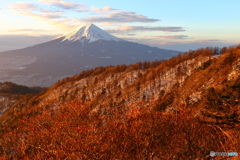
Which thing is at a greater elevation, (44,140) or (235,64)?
(235,64)

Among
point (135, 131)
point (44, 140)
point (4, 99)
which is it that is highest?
point (135, 131)

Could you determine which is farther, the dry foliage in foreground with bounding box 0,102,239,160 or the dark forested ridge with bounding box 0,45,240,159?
the dark forested ridge with bounding box 0,45,240,159

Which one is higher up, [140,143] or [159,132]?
[159,132]

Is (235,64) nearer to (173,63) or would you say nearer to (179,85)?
(179,85)

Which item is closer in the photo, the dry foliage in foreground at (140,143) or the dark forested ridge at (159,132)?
the dry foliage in foreground at (140,143)

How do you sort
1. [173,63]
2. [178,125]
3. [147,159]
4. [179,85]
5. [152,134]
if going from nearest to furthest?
1. [147,159]
2. [152,134]
3. [178,125]
4. [179,85]
5. [173,63]

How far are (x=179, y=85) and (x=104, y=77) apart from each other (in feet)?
69.3

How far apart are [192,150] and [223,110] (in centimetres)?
466

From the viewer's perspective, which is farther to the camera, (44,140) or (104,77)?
(104,77)

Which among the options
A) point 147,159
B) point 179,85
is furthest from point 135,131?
point 179,85

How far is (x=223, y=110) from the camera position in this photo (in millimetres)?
11922

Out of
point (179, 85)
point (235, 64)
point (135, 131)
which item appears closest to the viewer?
point (135, 131)

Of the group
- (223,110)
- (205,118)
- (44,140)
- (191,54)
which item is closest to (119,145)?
(44,140)

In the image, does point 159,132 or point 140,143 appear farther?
point 159,132
